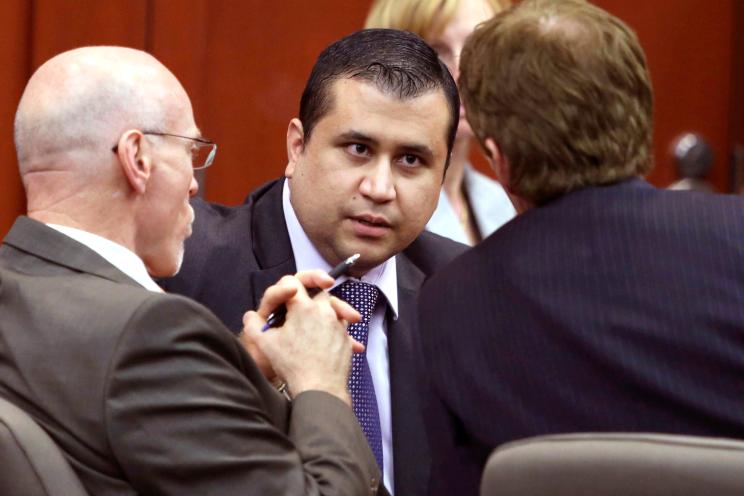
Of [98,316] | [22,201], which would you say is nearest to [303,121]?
[98,316]

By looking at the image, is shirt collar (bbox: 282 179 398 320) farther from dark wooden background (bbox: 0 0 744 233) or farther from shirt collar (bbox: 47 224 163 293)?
dark wooden background (bbox: 0 0 744 233)

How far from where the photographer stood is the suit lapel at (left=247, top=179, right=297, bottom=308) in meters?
2.09

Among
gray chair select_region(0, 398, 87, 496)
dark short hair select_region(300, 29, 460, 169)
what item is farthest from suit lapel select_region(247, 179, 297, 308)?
gray chair select_region(0, 398, 87, 496)

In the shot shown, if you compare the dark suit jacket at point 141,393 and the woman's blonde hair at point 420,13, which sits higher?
the woman's blonde hair at point 420,13

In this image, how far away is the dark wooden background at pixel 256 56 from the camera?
2.84 meters

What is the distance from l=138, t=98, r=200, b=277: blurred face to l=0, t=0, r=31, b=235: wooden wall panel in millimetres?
1101

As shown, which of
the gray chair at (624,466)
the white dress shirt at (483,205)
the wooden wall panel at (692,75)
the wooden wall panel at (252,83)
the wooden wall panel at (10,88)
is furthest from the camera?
the wooden wall panel at (692,75)

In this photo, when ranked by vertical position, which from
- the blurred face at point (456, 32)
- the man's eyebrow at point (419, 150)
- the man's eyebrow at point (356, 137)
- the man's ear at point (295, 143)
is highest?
the blurred face at point (456, 32)

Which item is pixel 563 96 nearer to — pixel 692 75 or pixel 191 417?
pixel 191 417

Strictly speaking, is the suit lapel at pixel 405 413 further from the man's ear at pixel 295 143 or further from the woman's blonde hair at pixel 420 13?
the woman's blonde hair at pixel 420 13

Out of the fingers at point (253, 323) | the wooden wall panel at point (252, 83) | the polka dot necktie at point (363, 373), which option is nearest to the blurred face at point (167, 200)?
the fingers at point (253, 323)

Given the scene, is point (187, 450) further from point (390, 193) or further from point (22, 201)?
point (22, 201)

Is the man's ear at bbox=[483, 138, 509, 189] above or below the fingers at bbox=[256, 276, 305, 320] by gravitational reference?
above

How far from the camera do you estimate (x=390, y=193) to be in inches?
80.8
